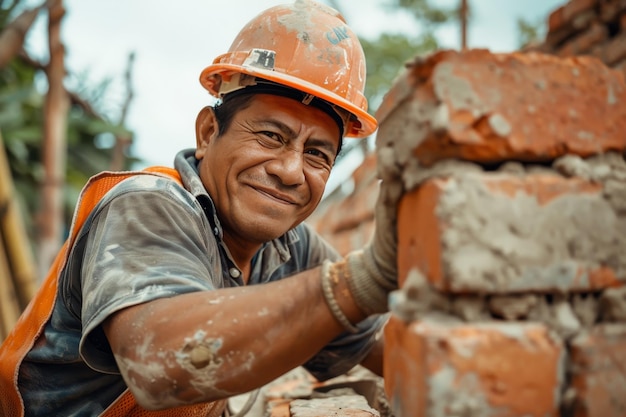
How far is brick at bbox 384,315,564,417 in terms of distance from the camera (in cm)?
100

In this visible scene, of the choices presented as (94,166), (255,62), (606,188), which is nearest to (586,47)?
(255,62)

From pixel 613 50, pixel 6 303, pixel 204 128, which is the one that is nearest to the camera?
pixel 204 128

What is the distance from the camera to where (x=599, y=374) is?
1.05 meters

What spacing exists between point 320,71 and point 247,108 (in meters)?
0.31

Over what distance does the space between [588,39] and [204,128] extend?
5.83 feet

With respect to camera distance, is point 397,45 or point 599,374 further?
point 397,45

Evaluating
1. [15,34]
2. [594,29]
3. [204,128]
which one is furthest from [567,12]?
[15,34]

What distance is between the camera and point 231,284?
2152mm

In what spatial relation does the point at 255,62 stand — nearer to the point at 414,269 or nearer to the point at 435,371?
the point at 414,269

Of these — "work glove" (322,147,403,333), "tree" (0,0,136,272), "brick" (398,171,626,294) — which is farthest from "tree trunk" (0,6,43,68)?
"brick" (398,171,626,294)

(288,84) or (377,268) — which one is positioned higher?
(288,84)

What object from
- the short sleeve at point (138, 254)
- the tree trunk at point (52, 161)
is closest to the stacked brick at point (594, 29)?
the short sleeve at point (138, 254)

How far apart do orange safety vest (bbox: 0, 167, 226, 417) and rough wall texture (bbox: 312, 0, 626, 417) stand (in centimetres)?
105

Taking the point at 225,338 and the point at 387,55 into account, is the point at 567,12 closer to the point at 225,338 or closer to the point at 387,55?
the point at 225,338
